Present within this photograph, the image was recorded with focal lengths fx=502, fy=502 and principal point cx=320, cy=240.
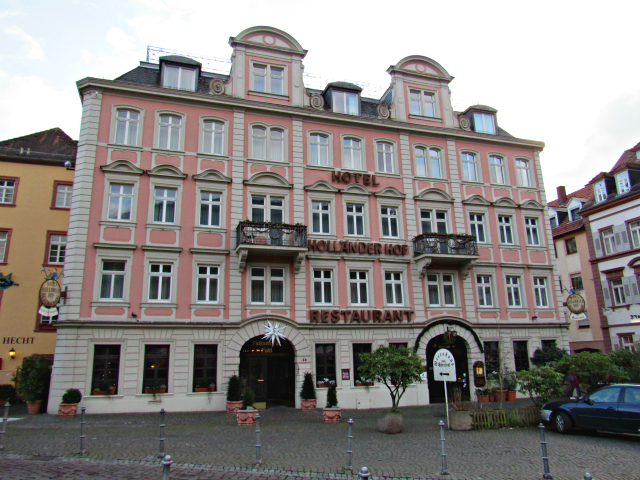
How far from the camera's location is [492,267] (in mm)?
27203

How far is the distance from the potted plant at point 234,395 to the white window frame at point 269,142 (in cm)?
1062

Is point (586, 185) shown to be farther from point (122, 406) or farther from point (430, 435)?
point (122, 406)

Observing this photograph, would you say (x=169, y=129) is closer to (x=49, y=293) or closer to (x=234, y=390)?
(x=49, y=293)

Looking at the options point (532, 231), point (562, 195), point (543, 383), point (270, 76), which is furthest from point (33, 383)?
point (562, 195)

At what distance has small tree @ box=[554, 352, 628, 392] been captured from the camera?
17.3 m

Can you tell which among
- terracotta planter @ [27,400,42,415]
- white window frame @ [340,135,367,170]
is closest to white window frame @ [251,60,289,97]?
white window frame @ [340,135,367,170]

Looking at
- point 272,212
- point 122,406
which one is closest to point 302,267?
point 272,212

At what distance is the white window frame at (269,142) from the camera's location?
24.9 meters

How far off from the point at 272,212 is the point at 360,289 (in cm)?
573

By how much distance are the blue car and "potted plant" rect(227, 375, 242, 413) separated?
1169 cm

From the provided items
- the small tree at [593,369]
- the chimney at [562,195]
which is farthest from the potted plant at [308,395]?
the chimney at [562,195]

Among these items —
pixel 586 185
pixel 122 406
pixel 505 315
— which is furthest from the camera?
pixel 586 185

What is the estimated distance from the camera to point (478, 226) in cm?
2786

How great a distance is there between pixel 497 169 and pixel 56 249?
83.9 feet
